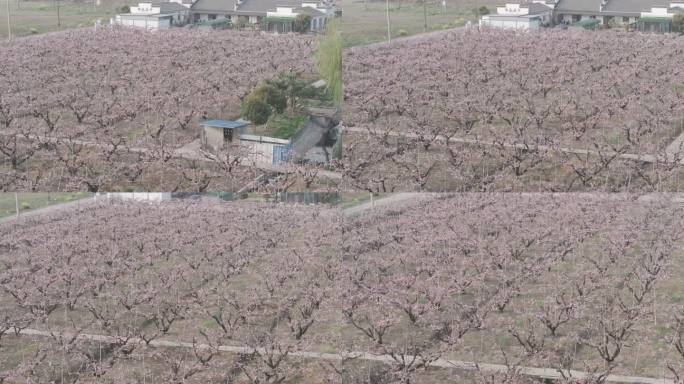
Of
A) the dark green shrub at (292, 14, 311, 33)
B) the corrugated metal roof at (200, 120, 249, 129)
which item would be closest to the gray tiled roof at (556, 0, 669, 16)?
the dark green shrub at (292, 14, 311, 33)

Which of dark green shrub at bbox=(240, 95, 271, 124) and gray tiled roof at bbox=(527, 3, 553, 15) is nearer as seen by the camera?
dark green shrub at bbox=(240, 95, 271, 124)

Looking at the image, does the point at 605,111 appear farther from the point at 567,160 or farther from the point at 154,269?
the point at 154,269

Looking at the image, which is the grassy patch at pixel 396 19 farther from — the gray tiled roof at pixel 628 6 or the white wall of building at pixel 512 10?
the gray tiled roof at pixel 628 6

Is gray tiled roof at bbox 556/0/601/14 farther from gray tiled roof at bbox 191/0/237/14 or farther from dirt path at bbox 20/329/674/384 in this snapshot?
dirt path at bbox 20/329/674/384

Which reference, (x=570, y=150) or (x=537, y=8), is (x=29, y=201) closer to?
(x=570, y=150)

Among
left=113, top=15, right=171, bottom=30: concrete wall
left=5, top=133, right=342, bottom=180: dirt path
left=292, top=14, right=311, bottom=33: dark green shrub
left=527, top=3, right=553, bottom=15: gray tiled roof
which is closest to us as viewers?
left=5, top=133, right=342, bottom=180: dirt path

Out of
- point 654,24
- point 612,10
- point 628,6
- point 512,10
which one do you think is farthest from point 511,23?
point 654,24
